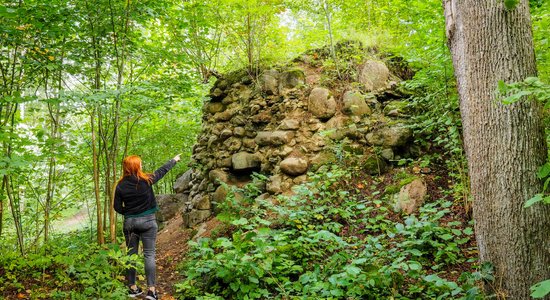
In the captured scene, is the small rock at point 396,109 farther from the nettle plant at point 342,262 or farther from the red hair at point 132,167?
the red hair at point 132,167

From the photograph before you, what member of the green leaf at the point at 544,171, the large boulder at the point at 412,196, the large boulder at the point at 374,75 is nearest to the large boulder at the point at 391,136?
the large boulder at the point at 412,196

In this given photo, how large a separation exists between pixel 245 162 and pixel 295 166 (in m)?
1.34

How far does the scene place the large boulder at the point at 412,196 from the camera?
4.84 meters

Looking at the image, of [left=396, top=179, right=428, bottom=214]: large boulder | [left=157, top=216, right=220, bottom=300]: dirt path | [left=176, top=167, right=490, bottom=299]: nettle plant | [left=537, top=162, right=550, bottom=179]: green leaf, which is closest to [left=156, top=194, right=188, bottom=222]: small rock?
[left=157, top=216, right=220, bottom=300]: dirt path

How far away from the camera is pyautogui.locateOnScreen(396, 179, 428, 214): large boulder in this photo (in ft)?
15.9

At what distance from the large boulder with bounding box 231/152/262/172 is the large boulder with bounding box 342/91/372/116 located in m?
2.07

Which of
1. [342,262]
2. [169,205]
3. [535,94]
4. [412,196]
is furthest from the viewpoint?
[169,205]

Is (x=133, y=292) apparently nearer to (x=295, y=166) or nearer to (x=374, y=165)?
(x=295, y=166)

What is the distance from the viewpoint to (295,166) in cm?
607

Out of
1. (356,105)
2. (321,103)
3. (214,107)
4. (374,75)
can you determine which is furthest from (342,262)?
(214,107)

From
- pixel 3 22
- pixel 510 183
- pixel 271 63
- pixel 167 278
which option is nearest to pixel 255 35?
pixel 271 63

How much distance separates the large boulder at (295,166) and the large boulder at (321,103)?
3.55 ft

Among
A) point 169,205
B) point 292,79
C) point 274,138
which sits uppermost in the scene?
point 292,79

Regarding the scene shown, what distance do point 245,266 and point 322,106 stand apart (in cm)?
386
